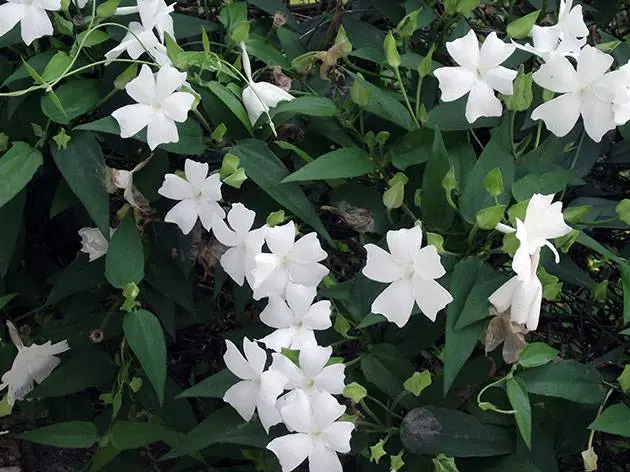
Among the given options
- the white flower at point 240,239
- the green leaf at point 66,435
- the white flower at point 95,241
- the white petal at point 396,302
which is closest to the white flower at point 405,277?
the white petal at point 396,302

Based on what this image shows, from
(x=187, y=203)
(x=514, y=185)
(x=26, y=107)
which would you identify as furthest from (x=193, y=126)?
(x=514, y=185)

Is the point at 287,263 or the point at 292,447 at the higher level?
the point at 287,263

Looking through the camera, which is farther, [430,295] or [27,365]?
[27,365]

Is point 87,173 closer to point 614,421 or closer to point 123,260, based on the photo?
point 123,260

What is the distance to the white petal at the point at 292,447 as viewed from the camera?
814mm

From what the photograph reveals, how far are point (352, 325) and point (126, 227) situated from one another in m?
0.26

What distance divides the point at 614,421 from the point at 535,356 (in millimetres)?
96

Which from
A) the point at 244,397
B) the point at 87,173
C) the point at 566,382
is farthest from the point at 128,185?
the point at 566,382

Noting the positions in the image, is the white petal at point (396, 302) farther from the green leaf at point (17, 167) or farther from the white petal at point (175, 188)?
the green leaf at point (17, 167)

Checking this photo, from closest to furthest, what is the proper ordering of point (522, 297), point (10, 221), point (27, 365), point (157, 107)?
point (522, 297), point (157, 107), point (10, 221), point (27, 365)

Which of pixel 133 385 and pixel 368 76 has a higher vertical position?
pixel 368 76

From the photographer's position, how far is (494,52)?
0.86m

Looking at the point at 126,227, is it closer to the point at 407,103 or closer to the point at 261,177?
the point at 261,177

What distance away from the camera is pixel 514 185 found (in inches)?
33.9
